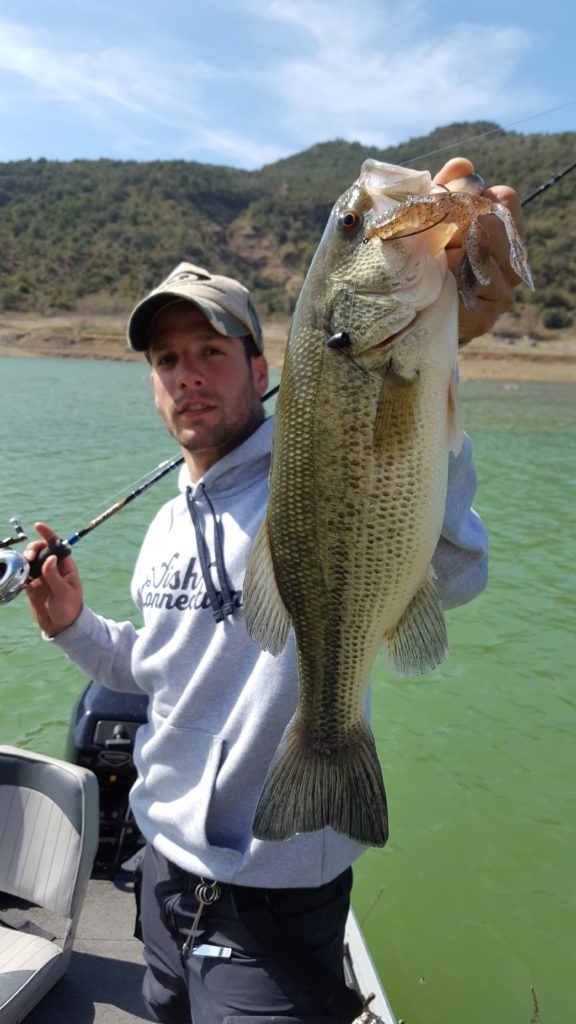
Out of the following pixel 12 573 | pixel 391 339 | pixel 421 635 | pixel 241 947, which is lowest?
pixel 241 947

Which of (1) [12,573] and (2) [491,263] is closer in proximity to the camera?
(2) [491,263]

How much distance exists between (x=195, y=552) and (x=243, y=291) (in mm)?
856

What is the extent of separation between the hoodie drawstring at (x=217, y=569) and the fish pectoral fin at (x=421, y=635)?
21.5 inches

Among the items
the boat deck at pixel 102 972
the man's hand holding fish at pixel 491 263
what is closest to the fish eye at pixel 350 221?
the man's hand holding fish at pixel 491 263

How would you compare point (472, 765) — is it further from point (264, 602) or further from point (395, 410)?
point (395, 410)

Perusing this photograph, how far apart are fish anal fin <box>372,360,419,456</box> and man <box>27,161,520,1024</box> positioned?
301 millimetres

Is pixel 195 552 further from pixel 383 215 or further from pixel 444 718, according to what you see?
pixel 444 718

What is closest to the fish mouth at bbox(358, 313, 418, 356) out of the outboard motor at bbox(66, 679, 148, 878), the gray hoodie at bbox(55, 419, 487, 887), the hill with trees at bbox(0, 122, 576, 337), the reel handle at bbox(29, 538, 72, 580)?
the gray hoodie at bbox(55, 419, 487, 887)

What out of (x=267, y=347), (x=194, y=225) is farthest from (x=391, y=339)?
(x=194, y=225)

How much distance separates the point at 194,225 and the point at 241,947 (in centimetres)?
9668

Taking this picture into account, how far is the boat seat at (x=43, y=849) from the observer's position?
275 centimetres

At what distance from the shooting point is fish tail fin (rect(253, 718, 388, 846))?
1758 mm

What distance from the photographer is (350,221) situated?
1.62 metres

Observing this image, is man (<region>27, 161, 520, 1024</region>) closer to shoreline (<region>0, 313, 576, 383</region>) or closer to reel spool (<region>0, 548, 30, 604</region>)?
reel spool (<region>0, 548, 30, 604</region>)
